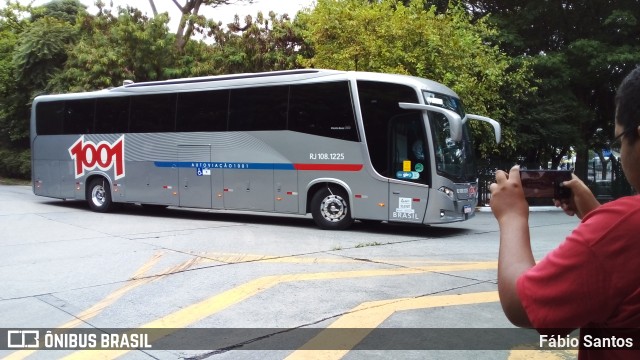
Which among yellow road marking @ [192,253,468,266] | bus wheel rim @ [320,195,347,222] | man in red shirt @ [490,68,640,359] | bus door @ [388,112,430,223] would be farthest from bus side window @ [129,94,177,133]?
man in red shirt @ [490,68,640,359]

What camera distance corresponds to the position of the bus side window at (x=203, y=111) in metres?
14.2

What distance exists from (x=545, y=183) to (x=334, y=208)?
10837mm

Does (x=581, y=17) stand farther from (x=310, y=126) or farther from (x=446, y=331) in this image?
(x=446, y=331)

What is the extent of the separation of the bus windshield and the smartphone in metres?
9.74

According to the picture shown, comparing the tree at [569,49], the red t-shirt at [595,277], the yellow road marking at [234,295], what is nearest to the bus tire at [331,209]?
the yellow road marking at [234,295]

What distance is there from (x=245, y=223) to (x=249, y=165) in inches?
57.8

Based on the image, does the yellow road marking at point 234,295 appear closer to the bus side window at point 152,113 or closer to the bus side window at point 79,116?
the bus side window at point 152,113

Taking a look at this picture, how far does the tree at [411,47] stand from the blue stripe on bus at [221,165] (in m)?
5.21

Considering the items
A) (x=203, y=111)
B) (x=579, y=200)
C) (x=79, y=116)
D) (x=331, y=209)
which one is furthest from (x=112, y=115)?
(x=579, y=200)

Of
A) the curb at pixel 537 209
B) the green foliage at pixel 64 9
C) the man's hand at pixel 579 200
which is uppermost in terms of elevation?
the green foliage at pixel 64 9

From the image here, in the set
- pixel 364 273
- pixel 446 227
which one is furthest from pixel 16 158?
pixel 364 273

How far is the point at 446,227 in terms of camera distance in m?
13.9

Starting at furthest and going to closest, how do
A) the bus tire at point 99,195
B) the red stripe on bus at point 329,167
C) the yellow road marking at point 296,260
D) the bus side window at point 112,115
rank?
the bus tire at point 99,195, the bus side window at point 112,115, the red stripe on bus at point 329,167, the yellow road marking at point 296,260

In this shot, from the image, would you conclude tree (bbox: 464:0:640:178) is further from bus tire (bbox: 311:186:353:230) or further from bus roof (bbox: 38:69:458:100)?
bus tire (bbox: 311:186:353:230)
